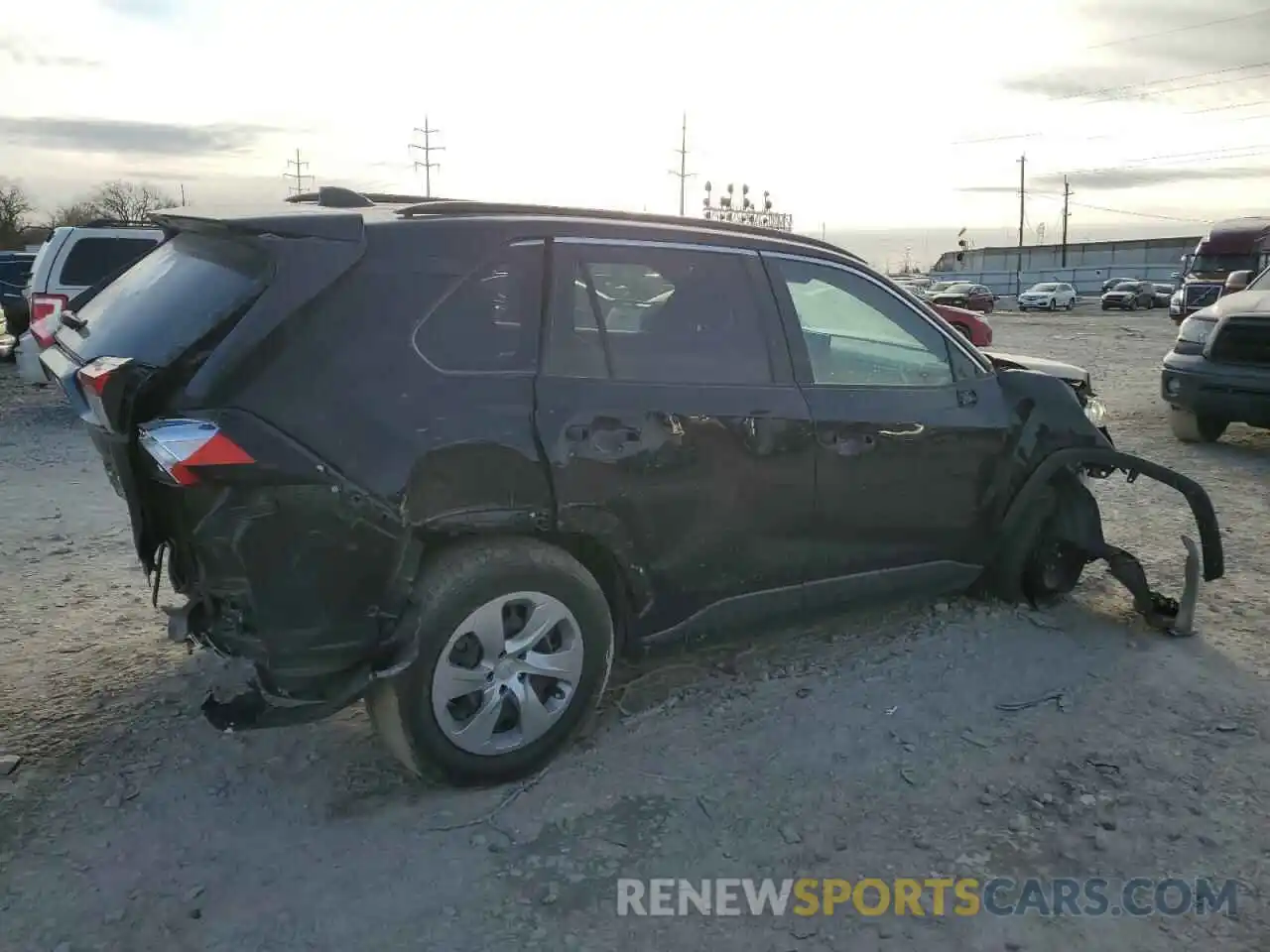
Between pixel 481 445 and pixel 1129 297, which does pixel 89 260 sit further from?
pixel 1129 297

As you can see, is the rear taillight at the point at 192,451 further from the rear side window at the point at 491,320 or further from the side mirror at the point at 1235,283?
the side mirror at the point at 1235,283

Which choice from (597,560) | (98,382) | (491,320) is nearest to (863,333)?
(597,560)

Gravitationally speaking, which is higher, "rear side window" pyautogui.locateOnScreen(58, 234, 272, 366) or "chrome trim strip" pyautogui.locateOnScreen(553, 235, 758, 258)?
"chrome trim strip" pyautogui.locateOnScreen(553, 235, 758, 258)

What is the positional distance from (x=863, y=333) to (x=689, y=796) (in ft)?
6.93

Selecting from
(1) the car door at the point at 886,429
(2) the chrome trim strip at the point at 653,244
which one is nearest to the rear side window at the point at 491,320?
(2) the chrome trim strip at the point at 653,244

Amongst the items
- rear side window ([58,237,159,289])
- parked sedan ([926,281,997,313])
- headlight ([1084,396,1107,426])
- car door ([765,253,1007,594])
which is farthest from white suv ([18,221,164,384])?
parked sedan ([926,281,997,313])

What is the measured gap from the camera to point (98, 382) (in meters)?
2.94

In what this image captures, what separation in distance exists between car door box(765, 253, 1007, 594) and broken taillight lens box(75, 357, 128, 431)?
7.65ft

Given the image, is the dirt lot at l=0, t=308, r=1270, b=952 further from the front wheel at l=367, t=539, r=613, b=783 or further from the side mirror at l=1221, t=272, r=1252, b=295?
the side mirror at l=1221, t=272, r=1252, b=295

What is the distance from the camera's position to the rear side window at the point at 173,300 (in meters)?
3.01

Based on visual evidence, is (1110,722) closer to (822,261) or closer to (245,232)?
(822,261)

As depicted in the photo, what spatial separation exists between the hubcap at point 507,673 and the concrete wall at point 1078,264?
6178 centimetres

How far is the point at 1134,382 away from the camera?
14.3 m

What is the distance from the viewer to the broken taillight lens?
292cm
